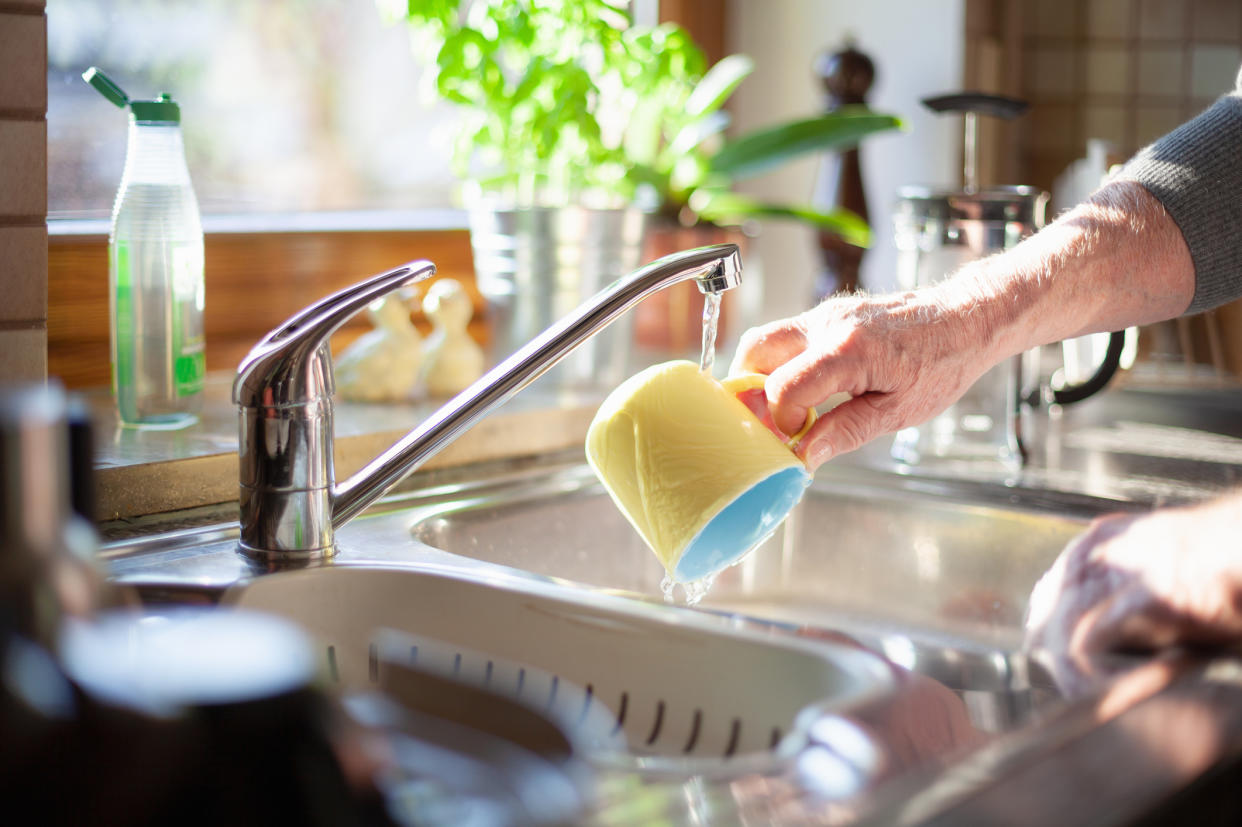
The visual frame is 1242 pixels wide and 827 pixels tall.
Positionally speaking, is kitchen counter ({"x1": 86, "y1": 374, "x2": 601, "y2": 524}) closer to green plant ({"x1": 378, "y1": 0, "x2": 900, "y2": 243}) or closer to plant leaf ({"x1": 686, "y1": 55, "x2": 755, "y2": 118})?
green plant ({"x1": 378, "y1": 0, "x2": 900, "y2": 243})

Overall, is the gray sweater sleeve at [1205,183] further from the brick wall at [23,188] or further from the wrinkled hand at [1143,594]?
the brick wall at [23,188]

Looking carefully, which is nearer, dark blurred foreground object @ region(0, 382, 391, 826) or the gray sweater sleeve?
dark blurred foreground object @ region(0, 382, 391, 826)

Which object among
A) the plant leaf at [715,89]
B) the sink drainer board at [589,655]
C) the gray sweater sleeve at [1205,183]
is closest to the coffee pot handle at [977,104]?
the gray sweater sleeve at [1205,183]

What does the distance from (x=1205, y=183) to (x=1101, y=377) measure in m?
0.22

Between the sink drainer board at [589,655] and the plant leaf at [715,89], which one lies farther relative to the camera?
the plant leaf at [715,89]

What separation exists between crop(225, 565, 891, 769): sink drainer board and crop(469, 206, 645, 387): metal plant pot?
0.47 metres

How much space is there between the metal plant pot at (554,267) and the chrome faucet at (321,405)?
1.40 feet

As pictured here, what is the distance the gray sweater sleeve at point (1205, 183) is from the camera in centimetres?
96

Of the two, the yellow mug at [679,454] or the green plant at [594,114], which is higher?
the green plant at [594,114]

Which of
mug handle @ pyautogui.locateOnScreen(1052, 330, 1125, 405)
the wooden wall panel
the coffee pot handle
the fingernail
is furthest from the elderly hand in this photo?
the wooden wall panel

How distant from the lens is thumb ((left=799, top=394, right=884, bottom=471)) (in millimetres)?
794

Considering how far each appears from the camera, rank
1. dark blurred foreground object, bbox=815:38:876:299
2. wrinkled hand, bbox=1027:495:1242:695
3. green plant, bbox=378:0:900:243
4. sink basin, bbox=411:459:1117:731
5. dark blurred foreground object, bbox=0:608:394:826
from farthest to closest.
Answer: dark blurred foreground object, bbox=815:38:876:299 → green plant, bbox=378:0:900:243 → sink basin, bbox=411:459:1117:731 → wrinkled hand, bbox=1027:495:1242:695 → dark blurred foreground object, bbox=0:608:394:826

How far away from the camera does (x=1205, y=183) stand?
3.16 feet

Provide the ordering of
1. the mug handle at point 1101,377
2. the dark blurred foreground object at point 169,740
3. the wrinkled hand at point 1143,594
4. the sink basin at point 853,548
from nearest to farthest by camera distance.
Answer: the dark blurred foreground object at point 169,740, the wrinkled hand at point 1143,594, the sink basin at point 853,548, the mug handle at point 1101,377
